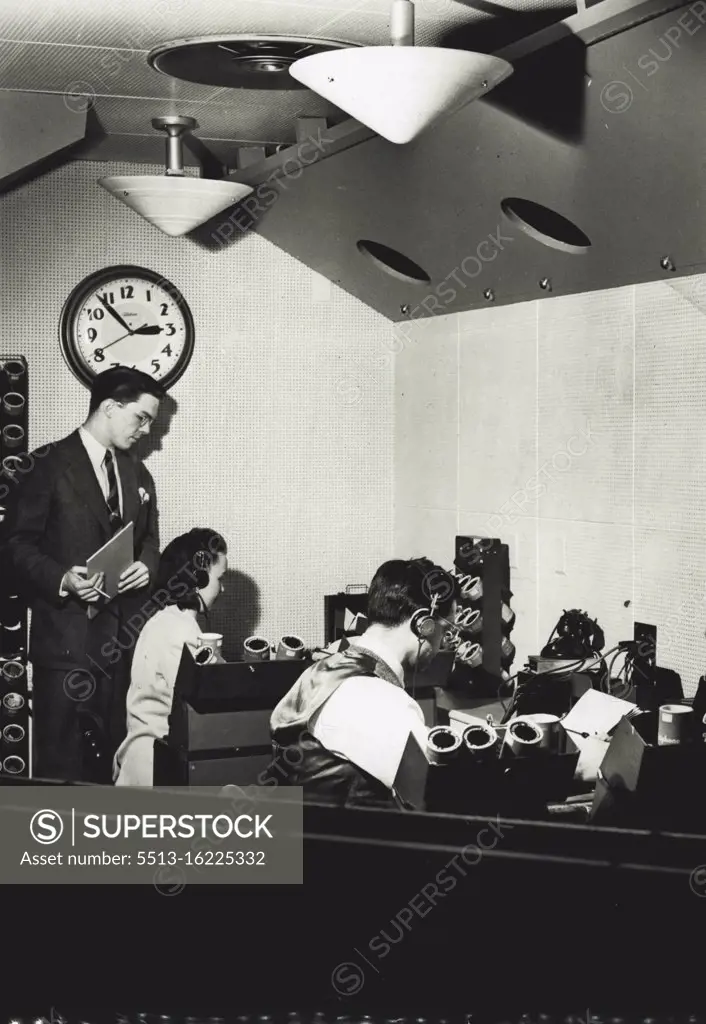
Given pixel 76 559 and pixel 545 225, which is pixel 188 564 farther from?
A: pixel 545 225

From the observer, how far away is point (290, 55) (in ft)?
13.3

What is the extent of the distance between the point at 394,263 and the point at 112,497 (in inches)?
Answer: 68.1

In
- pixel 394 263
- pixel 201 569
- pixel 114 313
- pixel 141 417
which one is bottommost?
pixel 201 569

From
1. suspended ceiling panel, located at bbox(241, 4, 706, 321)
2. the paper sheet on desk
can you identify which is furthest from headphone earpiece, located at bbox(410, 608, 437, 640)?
suspended ceiling panel, located at bbox(241, 4, 706, 321)

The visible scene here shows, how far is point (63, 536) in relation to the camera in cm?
512

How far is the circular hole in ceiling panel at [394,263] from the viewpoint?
219 inches

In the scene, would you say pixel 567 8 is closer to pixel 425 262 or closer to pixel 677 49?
pixel 677 49

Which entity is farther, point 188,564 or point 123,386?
point 123,386

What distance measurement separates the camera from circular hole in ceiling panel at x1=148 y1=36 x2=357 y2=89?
154 inches

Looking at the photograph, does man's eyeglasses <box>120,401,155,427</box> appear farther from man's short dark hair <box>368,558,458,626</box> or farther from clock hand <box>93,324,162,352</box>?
man's short dark hair <box>368,558,458,626</box>

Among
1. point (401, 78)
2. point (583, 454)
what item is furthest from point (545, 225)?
point (401, 78)

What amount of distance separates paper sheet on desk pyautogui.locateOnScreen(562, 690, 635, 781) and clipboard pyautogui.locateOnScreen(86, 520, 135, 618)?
80.5 inches

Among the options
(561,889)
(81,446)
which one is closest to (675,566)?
A: (561,889)

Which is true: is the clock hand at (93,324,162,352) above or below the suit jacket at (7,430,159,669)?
above
